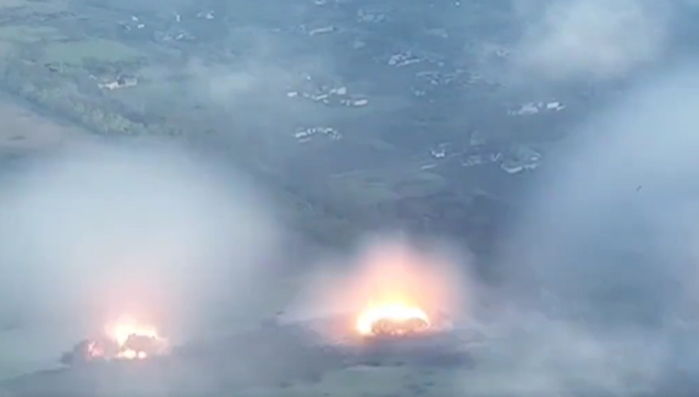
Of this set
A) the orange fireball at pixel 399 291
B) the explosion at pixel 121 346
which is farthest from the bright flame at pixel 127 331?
the orange fireball at pixel 399 291

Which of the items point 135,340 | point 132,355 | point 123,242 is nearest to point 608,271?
point 135,340

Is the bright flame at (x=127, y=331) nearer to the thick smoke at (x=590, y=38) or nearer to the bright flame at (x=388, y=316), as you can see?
the bright flame at (x=388, y=316)

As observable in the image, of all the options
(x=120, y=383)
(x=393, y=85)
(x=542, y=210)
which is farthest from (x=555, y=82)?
(x=120, y=383)

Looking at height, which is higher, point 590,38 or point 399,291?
point 590,38

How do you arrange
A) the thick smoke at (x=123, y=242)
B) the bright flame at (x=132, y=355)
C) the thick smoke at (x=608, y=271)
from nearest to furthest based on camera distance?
the thick smoke at (x=608, y=271) < the bright flame at (x=132, y=355) < the thick smoke at (x=123, y=242)

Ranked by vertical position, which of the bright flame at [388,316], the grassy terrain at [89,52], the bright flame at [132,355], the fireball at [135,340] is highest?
the grassy terrain at [89,52]

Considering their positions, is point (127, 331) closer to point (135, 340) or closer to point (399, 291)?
point (135, 340)
